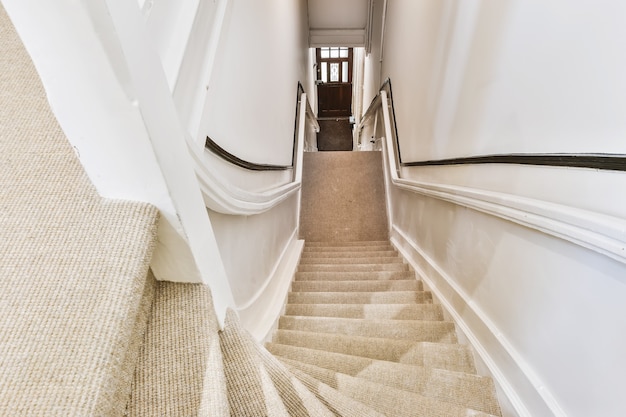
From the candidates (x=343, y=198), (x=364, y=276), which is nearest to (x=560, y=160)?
(x=364, y=276)

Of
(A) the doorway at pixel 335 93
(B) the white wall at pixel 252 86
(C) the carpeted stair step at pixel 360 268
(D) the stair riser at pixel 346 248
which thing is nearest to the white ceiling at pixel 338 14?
(B) the white wall at pixel 252 86

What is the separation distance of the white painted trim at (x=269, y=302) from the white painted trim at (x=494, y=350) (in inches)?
40.6

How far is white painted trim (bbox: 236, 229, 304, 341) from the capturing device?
4.98 feet

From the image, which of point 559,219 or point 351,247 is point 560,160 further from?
point 351,247

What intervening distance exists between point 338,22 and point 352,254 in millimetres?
4997

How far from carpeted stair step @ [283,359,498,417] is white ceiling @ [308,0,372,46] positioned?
6157mm

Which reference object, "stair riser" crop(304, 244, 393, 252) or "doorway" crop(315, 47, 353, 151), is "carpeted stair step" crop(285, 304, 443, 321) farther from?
"doorway" crop(315, 47, 353, 151)

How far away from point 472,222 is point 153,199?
149 centimetres

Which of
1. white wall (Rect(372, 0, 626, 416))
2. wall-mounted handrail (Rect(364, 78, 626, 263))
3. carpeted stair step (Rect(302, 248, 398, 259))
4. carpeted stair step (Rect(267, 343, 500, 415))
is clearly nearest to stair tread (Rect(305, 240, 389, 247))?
carpeted stair step (Rect(302, 248, 398, 259))

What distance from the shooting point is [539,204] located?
3.13ft

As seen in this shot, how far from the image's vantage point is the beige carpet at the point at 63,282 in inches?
15.6

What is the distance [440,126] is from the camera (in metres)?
2.01

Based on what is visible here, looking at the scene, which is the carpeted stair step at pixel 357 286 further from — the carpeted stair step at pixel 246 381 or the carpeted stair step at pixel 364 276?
the carpeted stair step at pixel 246 381

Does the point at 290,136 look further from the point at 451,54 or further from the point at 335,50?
the point at 335,50
